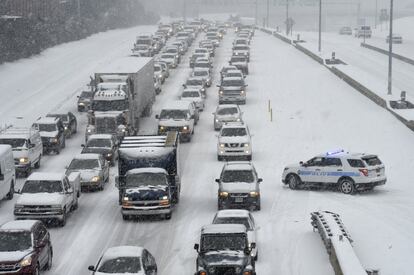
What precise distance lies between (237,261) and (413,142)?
81.5 feet

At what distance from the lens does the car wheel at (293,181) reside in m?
36.7

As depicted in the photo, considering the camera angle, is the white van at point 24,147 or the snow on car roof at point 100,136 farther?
the snow on car roof at point 100,136

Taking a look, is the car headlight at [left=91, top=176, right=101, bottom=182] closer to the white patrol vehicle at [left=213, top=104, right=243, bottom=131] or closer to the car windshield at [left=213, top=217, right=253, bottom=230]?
the car windshield at [left=213, top=217, right=253, bottom=230]

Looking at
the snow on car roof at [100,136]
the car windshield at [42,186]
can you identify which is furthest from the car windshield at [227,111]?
the car windshield at [42,186]

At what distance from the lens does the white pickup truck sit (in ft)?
96.9

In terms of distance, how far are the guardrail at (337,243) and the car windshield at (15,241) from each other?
7950mm

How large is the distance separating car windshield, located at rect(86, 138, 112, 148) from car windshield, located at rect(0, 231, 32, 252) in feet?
58.1

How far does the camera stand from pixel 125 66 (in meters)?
50.8

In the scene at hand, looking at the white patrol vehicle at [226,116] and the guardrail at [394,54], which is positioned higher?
the white patrol vehicle at [226,116]

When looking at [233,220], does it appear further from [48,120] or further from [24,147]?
[48,120]

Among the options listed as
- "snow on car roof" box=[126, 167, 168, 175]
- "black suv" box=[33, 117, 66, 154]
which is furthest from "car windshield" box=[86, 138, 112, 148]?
"snow on car roof" box=[126, 167, 168, 175]

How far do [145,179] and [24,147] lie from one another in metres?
9.99

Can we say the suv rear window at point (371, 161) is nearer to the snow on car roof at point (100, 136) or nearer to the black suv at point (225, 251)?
the black suv at point (225, 251)

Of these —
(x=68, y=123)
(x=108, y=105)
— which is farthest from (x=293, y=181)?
(x=68, y=123)
